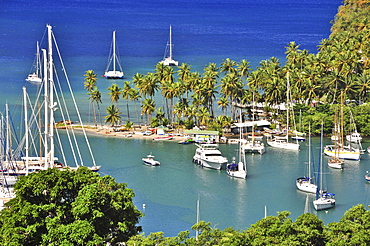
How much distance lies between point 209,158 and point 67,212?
43.1 meters

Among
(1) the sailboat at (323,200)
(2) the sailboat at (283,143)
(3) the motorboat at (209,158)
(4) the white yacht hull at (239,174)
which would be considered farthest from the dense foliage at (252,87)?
(1) the sailboat at (323,200)

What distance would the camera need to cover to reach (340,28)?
566 feet

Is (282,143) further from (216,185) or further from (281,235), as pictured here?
(281,235)

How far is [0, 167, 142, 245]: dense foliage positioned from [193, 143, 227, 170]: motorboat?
37.9 m

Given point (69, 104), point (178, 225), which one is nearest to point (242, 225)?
point (178, 225)

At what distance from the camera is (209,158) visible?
90.1 metres

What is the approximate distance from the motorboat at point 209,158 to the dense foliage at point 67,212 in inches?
1494

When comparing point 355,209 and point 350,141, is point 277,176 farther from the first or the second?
point 355,209

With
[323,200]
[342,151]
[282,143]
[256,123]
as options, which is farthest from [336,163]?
[256,123]

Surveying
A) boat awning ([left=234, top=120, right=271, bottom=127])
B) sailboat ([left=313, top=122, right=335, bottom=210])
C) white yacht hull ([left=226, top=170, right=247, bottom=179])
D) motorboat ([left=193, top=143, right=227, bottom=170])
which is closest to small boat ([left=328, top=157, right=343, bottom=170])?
sailboat ([left=313, top=122, right=335, bottom=210])

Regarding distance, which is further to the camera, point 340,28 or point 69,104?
point 340,28

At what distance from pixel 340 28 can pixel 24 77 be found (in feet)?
264

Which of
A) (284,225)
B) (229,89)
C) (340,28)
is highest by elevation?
(340,28)

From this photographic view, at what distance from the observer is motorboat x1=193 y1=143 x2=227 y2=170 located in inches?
3526
